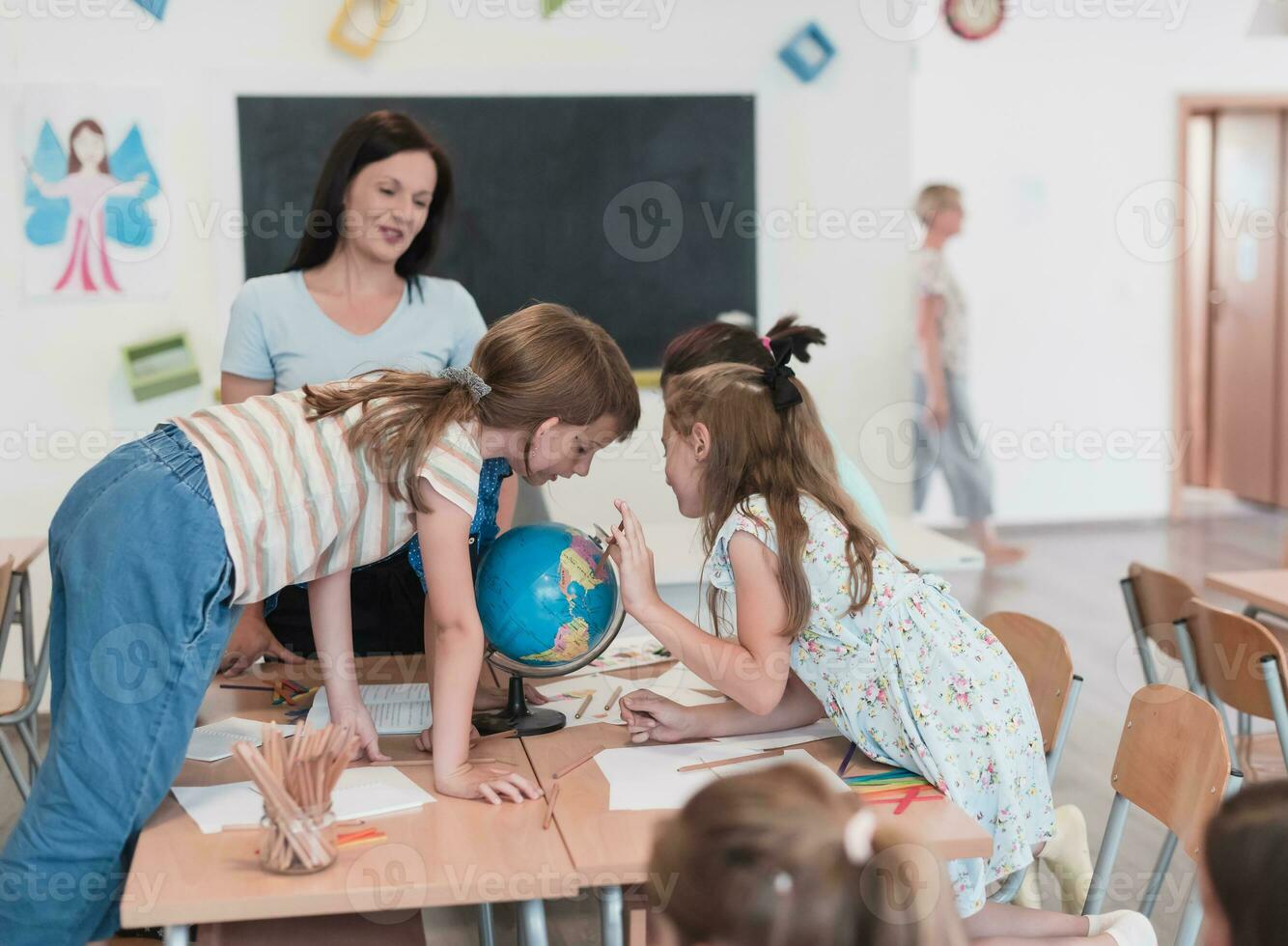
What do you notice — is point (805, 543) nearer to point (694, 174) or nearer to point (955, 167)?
point (694, 174)

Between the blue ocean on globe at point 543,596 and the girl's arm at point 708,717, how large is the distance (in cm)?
12

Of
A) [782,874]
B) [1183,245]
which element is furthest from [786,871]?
[1183,245]

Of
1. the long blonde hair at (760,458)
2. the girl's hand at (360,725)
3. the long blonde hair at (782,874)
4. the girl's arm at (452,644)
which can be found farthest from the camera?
the long blonde hair at (760,458)

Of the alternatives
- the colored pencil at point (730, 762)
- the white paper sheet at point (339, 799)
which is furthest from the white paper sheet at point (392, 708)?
the colored pencil at point (730, 762)

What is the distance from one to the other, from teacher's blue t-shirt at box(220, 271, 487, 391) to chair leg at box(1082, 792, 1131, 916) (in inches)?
60.9

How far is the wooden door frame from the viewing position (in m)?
7.14

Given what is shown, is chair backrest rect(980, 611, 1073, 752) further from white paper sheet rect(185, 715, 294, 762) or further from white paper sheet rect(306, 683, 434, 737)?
white paper sheet rect(185, 715, 294, 762)

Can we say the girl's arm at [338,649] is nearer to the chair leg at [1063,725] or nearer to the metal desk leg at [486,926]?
the metal desk leg at [486,926]

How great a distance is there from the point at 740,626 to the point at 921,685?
0.89 feet

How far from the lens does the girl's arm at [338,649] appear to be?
1.87m

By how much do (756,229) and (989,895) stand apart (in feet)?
9.43

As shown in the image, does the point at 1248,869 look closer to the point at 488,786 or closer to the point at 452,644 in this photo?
the point at 488,786

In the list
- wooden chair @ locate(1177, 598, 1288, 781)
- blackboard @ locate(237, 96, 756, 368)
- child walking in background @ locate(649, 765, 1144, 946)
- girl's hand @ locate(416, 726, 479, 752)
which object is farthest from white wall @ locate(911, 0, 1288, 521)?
child walking in background @ locate(649, 765, 1144, 946)

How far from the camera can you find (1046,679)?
2.21m
